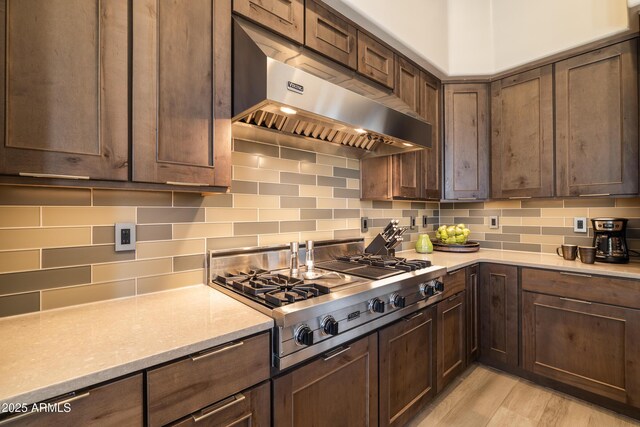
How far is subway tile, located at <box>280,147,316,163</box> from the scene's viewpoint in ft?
6.07

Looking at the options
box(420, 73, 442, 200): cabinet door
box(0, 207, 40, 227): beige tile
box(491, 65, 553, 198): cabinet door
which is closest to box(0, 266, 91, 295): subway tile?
box(0, 207, 40, 227): beige tile

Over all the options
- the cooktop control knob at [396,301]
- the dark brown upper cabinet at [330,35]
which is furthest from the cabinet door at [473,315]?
the dark brown upper cabinet at [330,35]

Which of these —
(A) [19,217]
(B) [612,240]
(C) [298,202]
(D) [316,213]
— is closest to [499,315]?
(B) [612,240]

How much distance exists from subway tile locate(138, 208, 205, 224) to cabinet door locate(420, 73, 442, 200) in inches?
68.1

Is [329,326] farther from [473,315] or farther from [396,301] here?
[473,315]

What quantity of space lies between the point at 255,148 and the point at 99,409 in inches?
51.4

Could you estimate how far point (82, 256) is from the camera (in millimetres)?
1199

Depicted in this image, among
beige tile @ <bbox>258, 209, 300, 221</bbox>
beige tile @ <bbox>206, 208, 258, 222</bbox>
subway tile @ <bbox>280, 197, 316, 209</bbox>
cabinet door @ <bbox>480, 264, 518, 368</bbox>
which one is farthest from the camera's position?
cabinet door @ <bbox>480, 264, 518, 368</bbox>

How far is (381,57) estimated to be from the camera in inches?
77.9

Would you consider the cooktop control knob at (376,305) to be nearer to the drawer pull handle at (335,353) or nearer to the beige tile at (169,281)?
the drawer pull handle at (335,353)

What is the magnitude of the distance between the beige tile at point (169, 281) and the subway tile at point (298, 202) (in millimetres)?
622

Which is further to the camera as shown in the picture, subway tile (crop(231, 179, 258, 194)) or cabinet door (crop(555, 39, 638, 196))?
cabinet door (crop(555, 39, 638, 196))

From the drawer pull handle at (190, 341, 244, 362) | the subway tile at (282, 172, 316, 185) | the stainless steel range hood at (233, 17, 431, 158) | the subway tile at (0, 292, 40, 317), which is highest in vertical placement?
the stainless steel range hood at (233, 17, 431, 158)

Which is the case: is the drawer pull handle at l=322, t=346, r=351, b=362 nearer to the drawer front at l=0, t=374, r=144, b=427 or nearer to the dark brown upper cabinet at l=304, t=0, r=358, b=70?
the drawer front at l=0, t=374, r=144, b=427
